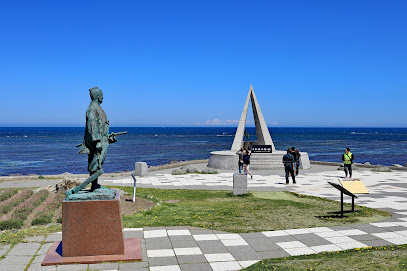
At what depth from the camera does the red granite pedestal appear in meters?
7.15

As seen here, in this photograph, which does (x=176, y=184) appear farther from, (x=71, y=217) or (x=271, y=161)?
(x=71, y=217)

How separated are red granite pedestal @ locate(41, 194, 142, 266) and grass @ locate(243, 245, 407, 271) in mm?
2657

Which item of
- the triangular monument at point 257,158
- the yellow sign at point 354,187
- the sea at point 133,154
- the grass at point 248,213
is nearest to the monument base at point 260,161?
the triangular monument at point 257,158

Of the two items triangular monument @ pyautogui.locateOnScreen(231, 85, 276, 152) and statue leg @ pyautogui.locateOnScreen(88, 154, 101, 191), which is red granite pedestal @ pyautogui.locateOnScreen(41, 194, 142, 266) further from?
triangular monument @ pyautogui.locateOnScreen(231, 85, 276, 152)

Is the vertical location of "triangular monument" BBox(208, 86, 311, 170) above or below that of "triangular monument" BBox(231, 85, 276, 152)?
below

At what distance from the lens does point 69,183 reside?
50.7ft

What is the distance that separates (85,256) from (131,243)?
1170 mm

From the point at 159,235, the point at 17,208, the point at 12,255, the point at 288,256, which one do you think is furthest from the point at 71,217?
the point at 17,208

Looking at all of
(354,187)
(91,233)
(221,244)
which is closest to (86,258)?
(91,233)

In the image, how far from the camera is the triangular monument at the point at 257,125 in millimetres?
29672

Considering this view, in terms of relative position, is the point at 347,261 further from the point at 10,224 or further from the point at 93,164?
the point at 10,224

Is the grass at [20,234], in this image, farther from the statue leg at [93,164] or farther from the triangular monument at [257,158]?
the triangular monument at [257,158]

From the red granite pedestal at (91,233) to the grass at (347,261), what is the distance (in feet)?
8.72

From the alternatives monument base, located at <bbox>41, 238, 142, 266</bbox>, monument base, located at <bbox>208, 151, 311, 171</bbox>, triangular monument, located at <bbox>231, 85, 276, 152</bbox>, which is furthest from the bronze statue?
triangular monument, located at <bbox>231, 85, 276, 152</bbox>
